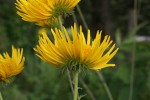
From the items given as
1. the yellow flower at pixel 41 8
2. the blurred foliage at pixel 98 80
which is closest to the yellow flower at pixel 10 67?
the yellow flower at pixel 41 8

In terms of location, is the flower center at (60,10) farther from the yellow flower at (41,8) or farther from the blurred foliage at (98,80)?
the blurred foliage at (98,80)

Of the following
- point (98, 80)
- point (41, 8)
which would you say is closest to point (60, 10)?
point (41, 8)

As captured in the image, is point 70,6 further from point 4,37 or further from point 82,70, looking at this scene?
point 4,37

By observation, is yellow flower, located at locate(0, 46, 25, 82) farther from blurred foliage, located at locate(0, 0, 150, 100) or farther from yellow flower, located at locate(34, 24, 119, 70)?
blurred foliage, located at locate(0, 0, 150, 100)

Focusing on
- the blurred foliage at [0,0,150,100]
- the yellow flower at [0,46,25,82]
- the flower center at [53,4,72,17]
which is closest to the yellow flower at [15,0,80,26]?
the flower center at [53,4,72,17]

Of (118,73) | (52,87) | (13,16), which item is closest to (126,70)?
(118,73)

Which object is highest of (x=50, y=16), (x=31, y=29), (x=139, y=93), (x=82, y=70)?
(x=31, y=29)

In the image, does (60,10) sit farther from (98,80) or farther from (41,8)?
(98,80)
